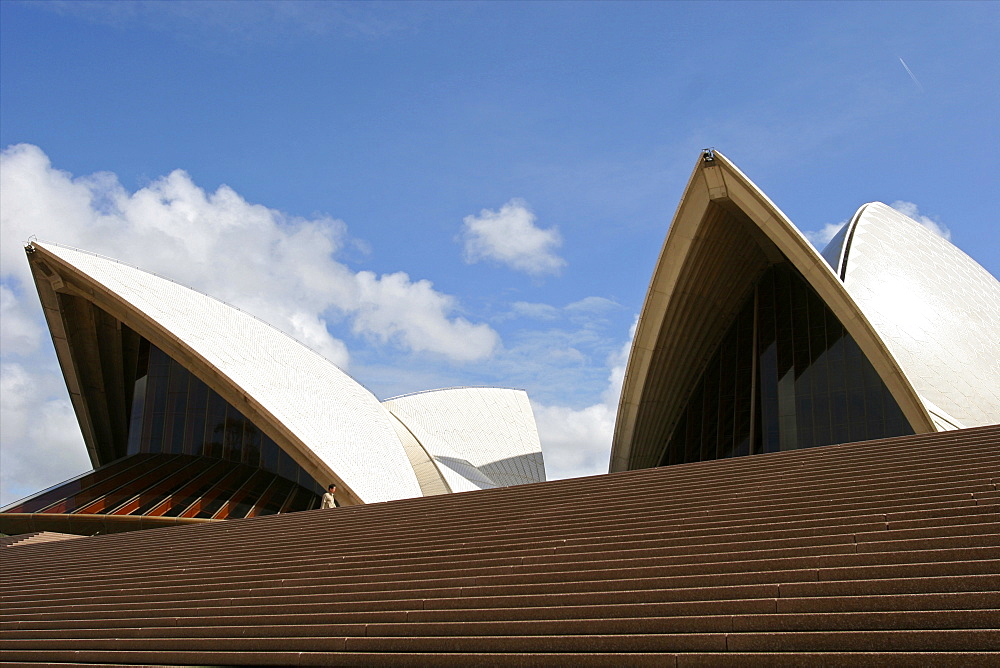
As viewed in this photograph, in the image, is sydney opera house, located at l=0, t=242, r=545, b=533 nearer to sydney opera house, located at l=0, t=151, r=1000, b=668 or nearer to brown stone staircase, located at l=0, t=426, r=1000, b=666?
sydney opera house, located at l=0, t=151, r=1000, b=668

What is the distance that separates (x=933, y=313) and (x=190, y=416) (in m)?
18.2

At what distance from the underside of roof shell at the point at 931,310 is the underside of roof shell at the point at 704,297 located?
1.47ft

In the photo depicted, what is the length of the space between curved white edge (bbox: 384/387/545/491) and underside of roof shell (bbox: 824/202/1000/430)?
48.5 ft

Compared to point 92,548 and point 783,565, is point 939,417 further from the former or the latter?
point 92,548

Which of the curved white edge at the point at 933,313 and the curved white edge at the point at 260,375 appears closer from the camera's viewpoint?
the curved white edge at the point at 933,313

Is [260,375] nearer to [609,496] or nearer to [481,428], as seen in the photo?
[609,496]

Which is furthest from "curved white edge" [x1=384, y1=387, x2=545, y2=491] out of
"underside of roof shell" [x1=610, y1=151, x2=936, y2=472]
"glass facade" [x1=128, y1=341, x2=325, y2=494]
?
"underside of roof shell" [x1=610, y1=151, x2=936, y2=472]

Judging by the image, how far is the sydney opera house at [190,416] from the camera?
60.8 ft

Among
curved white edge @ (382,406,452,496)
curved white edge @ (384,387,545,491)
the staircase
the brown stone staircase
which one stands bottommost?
the brown stone staircase

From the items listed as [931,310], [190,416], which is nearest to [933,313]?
[931,310]

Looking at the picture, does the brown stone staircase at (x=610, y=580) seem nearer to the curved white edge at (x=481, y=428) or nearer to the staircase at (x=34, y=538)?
the staircase at (x=34, y=538)

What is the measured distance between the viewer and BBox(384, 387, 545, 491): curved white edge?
31.0 metres

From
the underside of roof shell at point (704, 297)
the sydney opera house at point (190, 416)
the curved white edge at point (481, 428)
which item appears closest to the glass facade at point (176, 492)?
the sydney opera house at point (190, 416)

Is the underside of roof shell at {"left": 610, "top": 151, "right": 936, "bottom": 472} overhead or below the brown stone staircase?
overhead
